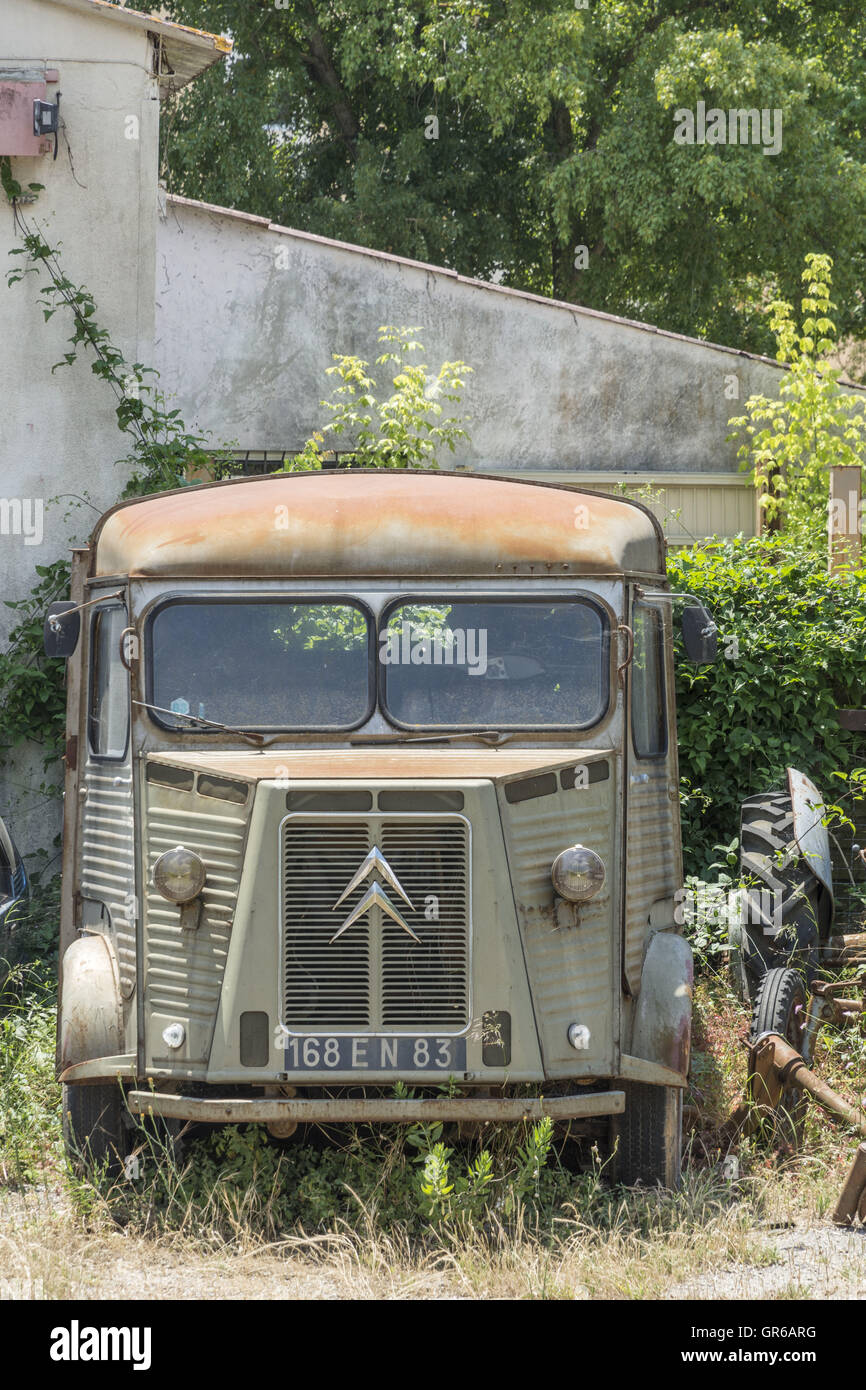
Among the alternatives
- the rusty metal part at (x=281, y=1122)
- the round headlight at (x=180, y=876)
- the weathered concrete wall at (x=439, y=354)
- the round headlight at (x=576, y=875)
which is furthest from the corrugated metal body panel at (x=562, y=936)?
the weathered concrete wall at (x=439, y=354)

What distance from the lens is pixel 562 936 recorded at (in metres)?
5.13

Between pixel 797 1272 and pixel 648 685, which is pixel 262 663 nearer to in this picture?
pixel 648 685

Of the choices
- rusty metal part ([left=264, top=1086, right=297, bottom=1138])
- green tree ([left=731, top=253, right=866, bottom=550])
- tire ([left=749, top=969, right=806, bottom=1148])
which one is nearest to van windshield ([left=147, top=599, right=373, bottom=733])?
rusty metal part ([left=264, top=1086, right=297, bottom=1138])

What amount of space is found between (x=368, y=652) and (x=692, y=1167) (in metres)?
2.43

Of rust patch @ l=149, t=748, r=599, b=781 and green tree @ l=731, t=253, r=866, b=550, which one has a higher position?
green tree @ l=731, t=253, r=866, b=550

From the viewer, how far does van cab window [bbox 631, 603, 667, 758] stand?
5586mm

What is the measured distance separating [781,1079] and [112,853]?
2.81m

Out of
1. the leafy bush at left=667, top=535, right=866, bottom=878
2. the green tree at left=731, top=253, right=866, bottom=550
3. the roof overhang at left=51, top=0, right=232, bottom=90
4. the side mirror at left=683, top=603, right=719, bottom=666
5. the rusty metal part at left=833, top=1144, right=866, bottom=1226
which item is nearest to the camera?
the rusty metal part at left=833, top=1144, right=866, bottom=1226

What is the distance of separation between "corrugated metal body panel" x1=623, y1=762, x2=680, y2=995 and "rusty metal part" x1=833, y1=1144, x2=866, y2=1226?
972 millimetres

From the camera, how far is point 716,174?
15.8 metres

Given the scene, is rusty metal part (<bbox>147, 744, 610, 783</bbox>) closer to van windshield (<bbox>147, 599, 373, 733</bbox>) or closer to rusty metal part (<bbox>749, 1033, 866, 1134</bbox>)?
van windshield (<bbox>147, 599, 373, 733</bbox>)

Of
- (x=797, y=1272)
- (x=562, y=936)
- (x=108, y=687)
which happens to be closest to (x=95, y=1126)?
(x=108, y=687)

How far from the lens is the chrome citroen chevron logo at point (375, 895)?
4.95 metres

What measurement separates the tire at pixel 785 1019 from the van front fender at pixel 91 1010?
2.65 meters
